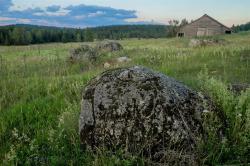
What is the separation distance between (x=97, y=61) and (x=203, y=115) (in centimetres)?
1588

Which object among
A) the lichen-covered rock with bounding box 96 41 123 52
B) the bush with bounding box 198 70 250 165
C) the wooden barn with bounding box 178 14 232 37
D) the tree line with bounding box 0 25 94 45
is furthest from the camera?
the tree line with bounding box 0 25 94 45

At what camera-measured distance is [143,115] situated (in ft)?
14.9

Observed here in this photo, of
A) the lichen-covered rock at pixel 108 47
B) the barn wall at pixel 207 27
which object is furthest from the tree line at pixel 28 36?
the lichen-covered rock at pixel 108 47

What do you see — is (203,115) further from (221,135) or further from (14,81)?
(14,81)

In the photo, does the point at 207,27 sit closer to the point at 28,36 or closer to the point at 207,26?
the point at 207,26

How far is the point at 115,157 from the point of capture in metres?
4.25

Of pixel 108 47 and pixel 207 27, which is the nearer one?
pixel 108 47

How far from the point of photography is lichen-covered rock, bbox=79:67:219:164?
14.4 feet

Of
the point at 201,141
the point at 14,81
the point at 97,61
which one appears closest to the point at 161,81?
the point at 201,141

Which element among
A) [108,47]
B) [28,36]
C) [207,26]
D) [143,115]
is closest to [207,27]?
[207,26]

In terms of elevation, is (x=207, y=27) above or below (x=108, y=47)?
above

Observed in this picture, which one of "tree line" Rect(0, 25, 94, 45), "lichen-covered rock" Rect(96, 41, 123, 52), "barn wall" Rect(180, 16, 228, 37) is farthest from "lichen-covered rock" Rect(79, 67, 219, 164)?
"tree line" Rect(0, 25, 94, 45)

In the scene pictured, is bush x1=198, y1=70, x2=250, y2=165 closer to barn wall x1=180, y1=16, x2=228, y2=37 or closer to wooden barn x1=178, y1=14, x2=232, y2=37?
barn wall x1=180, y1=16, x2=228, y2=37

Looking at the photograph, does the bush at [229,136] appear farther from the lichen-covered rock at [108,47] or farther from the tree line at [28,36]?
the tree line at [28,36]
